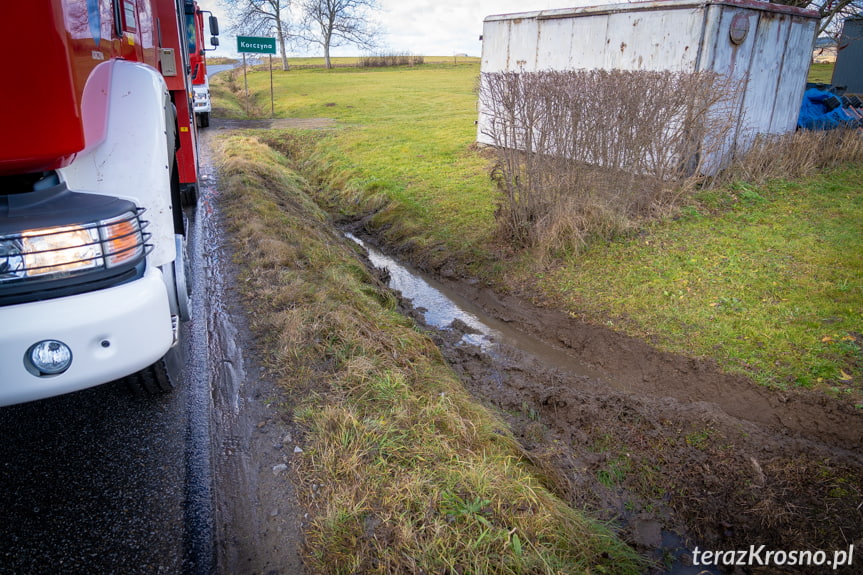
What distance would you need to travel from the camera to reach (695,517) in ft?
11.3

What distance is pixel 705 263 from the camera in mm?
6492

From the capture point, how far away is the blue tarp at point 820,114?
430 inches

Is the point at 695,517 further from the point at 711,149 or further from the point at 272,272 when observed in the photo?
the point at 711,149

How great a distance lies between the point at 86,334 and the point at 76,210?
20.5 inches

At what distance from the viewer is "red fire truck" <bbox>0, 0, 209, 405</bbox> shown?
2.11 metres

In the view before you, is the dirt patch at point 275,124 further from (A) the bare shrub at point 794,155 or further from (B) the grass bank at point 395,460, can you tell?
(B) the grass bank at point 395,460

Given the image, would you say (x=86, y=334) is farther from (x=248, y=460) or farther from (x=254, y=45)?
(x=254, y=45)

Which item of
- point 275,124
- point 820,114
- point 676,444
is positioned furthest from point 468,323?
point 275,124

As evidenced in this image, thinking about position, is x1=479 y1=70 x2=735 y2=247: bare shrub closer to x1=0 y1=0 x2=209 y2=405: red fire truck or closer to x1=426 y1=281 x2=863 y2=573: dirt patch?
x1=426 y1=281 x2=863 y2=573: dirt patch

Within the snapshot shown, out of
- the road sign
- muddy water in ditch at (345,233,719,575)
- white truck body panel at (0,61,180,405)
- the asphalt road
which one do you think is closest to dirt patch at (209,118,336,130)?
the road sign

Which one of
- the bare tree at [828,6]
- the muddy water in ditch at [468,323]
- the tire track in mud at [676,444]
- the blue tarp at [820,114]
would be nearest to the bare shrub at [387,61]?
the bare tree at [828,6]

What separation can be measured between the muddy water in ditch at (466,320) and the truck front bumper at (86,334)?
3.69 meters

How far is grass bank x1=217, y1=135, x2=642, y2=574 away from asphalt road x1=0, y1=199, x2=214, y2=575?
550mm

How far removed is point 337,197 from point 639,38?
626 centimetres
